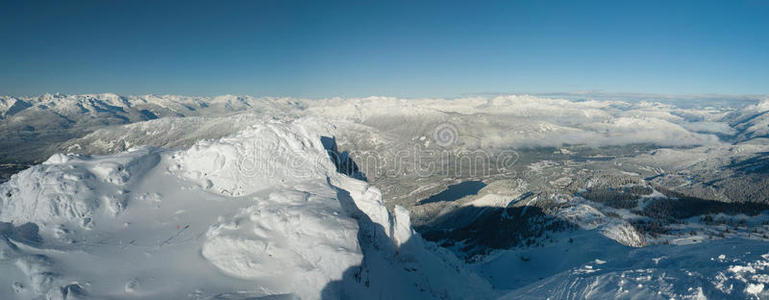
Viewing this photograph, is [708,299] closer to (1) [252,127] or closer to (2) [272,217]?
(2) [272,217]

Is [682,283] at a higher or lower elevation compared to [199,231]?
lower

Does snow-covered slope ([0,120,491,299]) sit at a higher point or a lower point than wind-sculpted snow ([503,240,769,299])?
higher

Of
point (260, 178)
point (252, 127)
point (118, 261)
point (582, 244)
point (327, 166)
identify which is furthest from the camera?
point (582, 244)

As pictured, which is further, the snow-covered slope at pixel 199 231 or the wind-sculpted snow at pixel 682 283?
the wind-sculpted snow at pixel 682 283

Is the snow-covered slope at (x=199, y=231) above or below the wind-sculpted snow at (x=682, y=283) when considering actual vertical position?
above

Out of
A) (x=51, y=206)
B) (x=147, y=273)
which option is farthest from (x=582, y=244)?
(x=51, y=206)

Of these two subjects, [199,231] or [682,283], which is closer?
[682,283]

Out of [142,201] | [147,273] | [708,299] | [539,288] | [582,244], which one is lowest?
[582,244]

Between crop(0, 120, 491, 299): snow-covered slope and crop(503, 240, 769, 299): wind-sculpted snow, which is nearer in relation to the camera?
crop(0, 120, 491, 299): snow-covered slope
